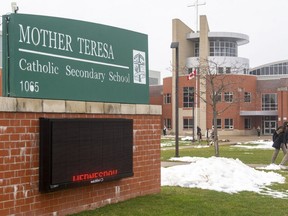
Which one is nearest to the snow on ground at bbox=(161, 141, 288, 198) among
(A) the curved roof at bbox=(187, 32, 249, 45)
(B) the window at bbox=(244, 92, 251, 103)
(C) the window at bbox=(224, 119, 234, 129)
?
(C) the window at bbox=(224, 119, 234, 129)

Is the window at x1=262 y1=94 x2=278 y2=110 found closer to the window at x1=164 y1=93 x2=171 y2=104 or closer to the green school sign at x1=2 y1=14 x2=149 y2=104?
the window at x1=164 y1=93 x2=171 y2=104

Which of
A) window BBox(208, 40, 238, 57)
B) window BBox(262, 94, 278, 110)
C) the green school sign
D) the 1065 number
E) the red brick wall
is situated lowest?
the red brick wall

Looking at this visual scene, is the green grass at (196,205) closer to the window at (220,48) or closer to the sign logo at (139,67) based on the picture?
the sign logo at (139,67)

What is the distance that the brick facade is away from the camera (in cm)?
637

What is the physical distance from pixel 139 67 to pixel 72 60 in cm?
202

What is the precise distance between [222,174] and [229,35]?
60.8m

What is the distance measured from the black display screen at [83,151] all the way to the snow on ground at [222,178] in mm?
3649

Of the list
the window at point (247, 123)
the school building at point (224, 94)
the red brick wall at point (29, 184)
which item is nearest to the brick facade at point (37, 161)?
the red brick wall at point (29, 184)

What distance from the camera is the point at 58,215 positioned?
7.22 metres

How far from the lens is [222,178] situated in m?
12.3

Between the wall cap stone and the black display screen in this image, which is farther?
the black display screen

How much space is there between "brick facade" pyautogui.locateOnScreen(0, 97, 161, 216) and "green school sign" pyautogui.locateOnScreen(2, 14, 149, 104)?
0.73 feet

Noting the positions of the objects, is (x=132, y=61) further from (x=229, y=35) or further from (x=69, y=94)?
(x=229, y=35)

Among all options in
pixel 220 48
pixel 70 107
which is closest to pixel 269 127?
pixel 220 48
